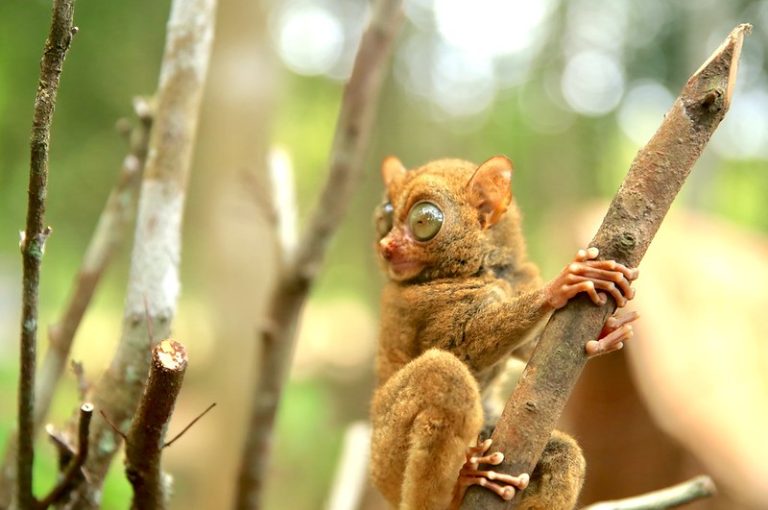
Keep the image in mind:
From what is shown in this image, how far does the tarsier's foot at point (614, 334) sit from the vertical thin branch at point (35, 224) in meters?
1.38

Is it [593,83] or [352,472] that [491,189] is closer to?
[352,472]

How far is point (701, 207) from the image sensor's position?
26.6ft

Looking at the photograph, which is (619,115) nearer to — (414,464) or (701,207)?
(701,207)

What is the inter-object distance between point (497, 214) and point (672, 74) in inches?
298

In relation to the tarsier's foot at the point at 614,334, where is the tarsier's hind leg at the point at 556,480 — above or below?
below

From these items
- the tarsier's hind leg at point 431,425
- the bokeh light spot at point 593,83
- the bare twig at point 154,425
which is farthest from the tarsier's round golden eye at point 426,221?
the bokeh light spot at point 593,83

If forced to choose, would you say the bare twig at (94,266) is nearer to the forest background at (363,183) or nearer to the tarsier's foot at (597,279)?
the forest background at (363,183)

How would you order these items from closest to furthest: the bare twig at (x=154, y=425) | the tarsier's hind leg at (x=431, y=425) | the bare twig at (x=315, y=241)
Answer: the bare twig at (x=154, y=425) → the tarsier's hind leg at (x=431, y=425) → the bare twig at (x=315, y=241)

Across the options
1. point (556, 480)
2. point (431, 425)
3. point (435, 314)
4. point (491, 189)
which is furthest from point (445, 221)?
point (556, 480)

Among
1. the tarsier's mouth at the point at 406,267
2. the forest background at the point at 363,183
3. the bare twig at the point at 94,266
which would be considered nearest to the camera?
the tarsier's mouth at the point at 406,267

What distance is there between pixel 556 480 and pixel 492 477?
1.34 feet

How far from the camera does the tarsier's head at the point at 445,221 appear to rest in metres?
2.56

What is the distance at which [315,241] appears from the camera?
12.2ft

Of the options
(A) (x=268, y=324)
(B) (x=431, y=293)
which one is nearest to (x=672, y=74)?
(A) (x=268, y=324)
